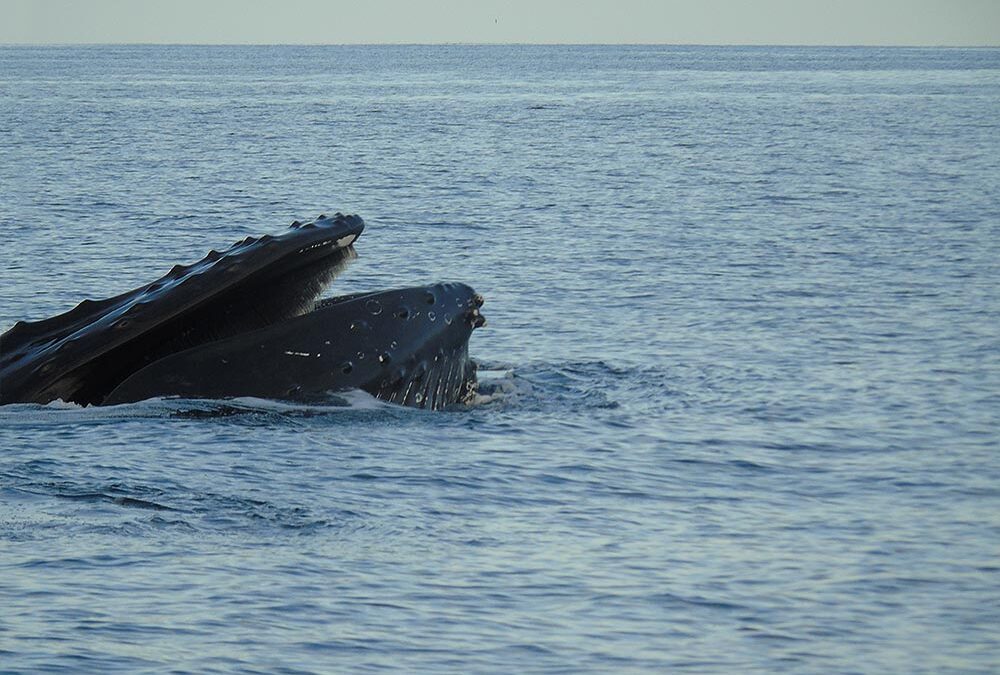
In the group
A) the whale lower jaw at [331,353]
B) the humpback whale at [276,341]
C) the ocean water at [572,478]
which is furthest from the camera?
the whale lower jaw at [331,353]

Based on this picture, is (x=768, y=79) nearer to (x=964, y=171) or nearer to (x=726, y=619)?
(x=964, y=171)

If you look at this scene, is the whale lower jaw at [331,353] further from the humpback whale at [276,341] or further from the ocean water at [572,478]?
the ocean water at [572,478]

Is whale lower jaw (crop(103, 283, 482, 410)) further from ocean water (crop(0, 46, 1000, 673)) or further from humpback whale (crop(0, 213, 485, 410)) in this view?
ocean water (crop(0, 46, 1000, 673))

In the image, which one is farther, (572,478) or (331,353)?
(572,478)

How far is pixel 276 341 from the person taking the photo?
40.0ft

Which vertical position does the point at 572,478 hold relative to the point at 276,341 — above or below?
below

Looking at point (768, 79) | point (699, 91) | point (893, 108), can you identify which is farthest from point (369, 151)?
point (768, 79)

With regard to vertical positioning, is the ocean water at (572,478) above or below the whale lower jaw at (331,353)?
below

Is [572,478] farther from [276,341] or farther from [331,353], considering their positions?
[276,341]

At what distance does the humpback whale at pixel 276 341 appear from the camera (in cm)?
1155

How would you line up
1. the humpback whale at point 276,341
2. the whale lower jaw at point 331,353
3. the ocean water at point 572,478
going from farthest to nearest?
the whale lower jaw at point 331,353, the humpback whale at point 276,341, the ocean water at point 572,478

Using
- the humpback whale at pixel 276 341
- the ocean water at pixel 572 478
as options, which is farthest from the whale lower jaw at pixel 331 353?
the ocean water at pixel 572 478

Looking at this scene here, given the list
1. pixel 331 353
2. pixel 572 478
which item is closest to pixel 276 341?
pixel 331 353

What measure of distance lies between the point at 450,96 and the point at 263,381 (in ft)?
335
